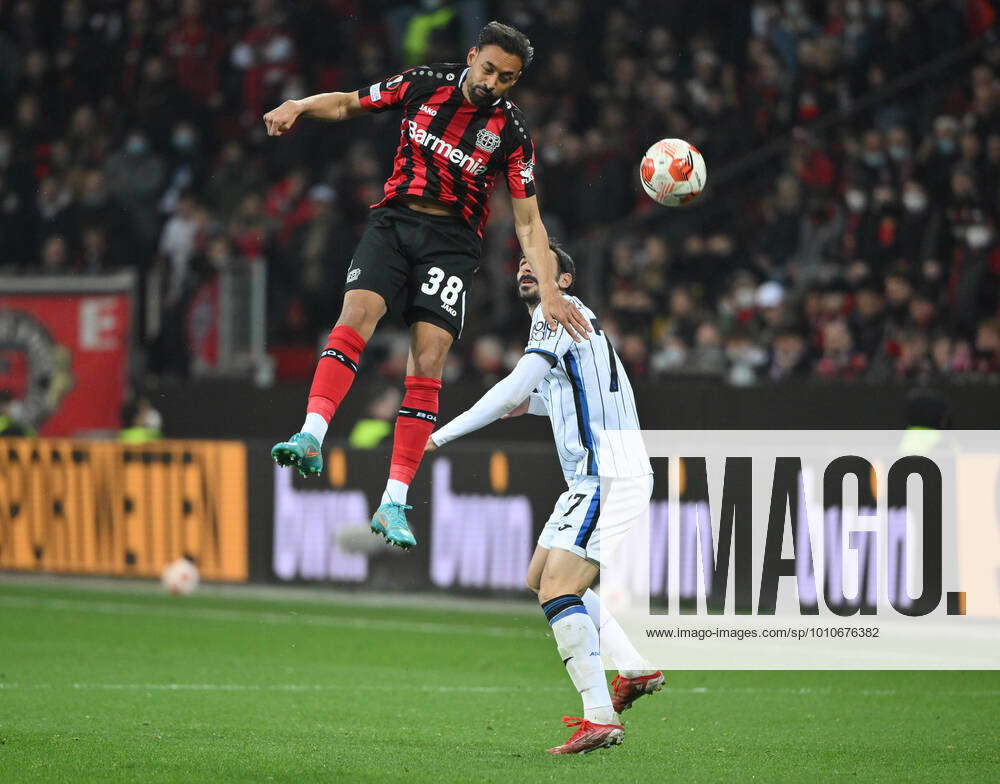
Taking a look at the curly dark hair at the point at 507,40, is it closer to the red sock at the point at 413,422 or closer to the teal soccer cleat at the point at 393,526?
the red sock at the point at 413,422

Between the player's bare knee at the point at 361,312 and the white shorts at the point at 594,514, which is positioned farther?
the white shorts at the point at 594,514

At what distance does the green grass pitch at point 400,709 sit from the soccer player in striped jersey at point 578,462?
0.39m

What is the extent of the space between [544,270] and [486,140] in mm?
646

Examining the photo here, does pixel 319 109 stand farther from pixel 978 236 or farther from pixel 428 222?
pixel 978 236

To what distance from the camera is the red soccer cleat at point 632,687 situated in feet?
26.1

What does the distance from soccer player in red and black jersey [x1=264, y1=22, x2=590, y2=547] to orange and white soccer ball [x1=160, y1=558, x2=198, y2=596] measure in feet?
25.3

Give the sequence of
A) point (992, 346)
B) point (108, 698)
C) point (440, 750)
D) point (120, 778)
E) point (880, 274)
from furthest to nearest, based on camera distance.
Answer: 1. point (880, 274)
2. point (992, 346)
3. point (108, 698)
4. point (440, 750)
5. point (120, 778)

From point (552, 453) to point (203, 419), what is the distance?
15.9 ft

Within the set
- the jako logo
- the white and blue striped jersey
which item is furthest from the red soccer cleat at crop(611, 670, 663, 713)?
the jako logo

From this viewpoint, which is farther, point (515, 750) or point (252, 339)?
point (252, 339)

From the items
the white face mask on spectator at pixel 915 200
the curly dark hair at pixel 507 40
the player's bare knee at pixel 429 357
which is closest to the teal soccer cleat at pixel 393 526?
the player's bare knee at pixel 429 357

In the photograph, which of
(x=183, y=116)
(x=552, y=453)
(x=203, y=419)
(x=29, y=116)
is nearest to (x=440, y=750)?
(x=552, y=453)

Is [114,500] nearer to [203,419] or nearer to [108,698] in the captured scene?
[203,419]

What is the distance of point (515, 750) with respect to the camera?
7516 mm
